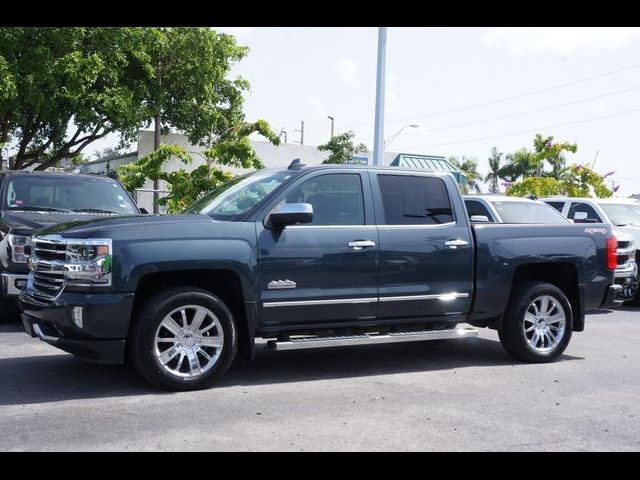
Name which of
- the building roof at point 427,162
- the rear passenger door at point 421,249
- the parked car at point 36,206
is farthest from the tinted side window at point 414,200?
the building roof at point 427,162

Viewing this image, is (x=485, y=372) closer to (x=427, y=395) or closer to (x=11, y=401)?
(x=427, y=395)

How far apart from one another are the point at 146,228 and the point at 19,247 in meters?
3.54

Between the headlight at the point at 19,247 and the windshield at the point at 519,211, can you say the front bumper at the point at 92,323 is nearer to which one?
the headlight at the point at 19,247

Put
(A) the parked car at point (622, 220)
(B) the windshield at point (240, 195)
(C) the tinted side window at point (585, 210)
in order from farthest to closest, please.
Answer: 1. (C) the tinted side window at point (585, 210)
2. (A) the parked car at point (622, 220)
3. (B) the windshield at point (240, 195)

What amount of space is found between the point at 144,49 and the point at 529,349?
69.2 ft

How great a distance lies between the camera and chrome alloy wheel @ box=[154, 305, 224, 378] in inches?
243

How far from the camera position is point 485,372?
291 inches

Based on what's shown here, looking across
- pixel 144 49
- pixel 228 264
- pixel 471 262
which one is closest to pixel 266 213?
pixel 228 264

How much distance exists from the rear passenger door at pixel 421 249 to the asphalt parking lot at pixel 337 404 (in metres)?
0.69

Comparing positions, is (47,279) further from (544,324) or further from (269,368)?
(544,324)

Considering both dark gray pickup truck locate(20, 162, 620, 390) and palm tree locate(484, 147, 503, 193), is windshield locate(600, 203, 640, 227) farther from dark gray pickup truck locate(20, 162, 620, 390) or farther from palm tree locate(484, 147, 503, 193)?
palm tree locate(484, 147, 503, 193)

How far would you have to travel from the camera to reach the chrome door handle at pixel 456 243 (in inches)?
290

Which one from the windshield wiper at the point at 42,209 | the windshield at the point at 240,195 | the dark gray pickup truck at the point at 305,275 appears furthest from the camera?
the windshield wiper at the point at 42,209

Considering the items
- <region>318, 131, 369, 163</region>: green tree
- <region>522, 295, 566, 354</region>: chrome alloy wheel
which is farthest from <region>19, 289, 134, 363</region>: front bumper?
<region>318, 131, 369, 163</region>: green tree
